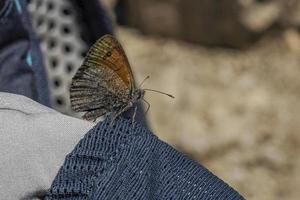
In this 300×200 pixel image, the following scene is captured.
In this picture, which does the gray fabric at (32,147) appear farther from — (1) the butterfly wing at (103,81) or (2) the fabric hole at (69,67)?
(2) the fabric hole at (69,67)

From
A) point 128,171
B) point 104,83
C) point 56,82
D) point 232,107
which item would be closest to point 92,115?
point 104,83

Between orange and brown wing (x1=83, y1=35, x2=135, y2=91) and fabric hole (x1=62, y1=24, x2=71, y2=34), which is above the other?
fabric hole (x1=62, y1=24, x2=71, y2=34)

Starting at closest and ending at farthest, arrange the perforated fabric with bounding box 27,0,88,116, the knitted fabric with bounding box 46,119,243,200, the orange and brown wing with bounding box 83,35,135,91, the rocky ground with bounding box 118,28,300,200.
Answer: the knitted fabric with bounding box 46,119,243,200
the orange and brown wing with bounding box 83,35,135,91
the perforated fabric with bounding box 27,0,88,116
the rocky ground with bounding box 118,28,300,200

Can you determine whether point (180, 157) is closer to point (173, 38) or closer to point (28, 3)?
point (28, 3)

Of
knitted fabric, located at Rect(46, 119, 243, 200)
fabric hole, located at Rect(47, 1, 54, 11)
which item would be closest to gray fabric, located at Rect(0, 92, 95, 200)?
knitted fabric, located at Rect(46, 119, 243, 200)

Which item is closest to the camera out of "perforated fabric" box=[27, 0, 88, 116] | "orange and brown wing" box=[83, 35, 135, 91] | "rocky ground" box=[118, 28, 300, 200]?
"orange and brown wing" box=[83, 35, 135, 91]

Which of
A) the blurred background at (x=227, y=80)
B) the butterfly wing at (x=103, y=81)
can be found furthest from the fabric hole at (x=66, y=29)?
the blurred background at (x=227, y=80)

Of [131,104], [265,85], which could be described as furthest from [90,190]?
[265,85]

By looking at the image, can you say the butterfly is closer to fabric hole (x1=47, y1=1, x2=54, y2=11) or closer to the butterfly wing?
the butterfly wing
